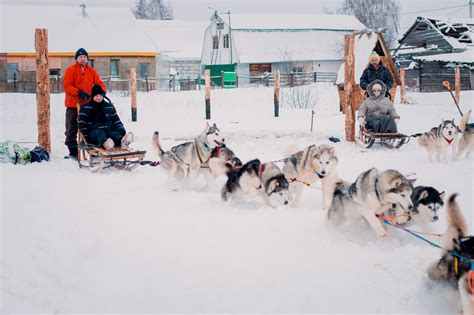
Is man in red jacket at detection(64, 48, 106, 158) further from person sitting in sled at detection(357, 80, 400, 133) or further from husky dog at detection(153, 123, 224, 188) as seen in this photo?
person sitting in sled at detection(357, 80, 400, 133)

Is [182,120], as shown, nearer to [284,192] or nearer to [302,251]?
[284,192]

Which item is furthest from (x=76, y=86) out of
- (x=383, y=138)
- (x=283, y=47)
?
(x=283, y=47)

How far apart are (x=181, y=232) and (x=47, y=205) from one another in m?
1.38

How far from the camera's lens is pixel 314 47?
36219 mm

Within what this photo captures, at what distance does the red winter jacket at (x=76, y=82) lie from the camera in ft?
26.5

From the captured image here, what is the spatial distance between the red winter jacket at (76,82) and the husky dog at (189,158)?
7.39 feet

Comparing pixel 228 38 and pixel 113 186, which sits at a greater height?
pixel 228 38

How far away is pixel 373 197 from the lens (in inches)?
164

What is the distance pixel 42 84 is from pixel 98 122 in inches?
58.0

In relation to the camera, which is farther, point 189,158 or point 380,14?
point 380,14

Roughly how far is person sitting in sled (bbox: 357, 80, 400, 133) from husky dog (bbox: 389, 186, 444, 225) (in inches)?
203

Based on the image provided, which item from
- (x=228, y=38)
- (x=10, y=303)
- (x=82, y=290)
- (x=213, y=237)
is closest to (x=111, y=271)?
(x=82, y=290)

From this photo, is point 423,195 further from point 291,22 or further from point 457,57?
point 291,22

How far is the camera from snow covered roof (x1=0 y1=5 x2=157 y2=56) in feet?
93.1
